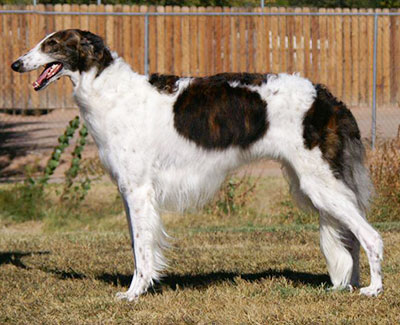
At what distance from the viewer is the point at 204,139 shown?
281 inches

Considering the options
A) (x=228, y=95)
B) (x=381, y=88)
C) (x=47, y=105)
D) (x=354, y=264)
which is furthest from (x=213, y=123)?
(x=381, y=88)

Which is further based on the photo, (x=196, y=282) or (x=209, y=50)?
(x=209, y=50)

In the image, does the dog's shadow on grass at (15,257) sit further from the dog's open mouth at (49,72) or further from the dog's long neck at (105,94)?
the dog's open mouth at (49,72)

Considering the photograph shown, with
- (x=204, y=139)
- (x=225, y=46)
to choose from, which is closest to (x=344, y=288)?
(x=204, y=139)

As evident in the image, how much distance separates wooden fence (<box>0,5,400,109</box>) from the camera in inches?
659

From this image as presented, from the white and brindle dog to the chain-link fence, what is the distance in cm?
894

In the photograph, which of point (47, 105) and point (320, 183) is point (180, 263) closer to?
point (320, 183)

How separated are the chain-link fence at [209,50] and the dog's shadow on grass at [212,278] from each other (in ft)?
27.4

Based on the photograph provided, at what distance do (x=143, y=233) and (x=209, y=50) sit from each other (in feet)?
34.1

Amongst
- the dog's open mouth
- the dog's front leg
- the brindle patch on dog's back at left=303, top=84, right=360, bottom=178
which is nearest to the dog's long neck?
the dog's open mouth

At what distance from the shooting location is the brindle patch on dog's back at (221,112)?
6980mm

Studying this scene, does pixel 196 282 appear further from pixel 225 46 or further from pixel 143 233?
pixel 225 46

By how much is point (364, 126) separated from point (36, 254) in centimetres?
959

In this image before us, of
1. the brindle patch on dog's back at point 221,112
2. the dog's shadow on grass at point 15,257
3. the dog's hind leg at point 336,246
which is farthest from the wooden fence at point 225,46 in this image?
the dog's hind leg at point 336,246
